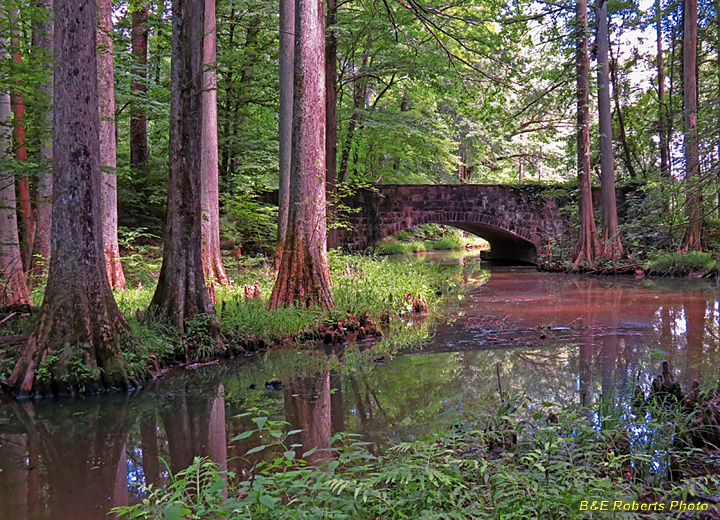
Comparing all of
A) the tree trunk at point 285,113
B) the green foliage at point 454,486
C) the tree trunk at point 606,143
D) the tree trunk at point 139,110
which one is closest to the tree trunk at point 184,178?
the tree trunk at point 285,113

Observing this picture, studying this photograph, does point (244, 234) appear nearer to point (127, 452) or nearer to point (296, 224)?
point (296, 224)

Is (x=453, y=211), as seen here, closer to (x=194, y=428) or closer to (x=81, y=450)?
(x=194, y=428)

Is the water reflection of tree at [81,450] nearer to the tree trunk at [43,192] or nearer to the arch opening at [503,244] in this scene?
the tree trunk at [43,192]

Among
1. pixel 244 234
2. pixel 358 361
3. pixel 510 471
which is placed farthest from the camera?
pixel 244 234

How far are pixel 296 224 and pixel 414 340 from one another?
203 centimetres

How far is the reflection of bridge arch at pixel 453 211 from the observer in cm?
1817

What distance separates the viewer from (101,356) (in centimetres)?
468

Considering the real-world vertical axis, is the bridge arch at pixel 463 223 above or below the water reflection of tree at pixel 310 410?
above

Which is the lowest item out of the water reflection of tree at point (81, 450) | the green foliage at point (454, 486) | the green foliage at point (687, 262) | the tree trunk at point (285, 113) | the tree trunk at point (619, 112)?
the water reflection of tree at point (81, 450)

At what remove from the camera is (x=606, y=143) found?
50.0 feet

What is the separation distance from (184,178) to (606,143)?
12.9 metres

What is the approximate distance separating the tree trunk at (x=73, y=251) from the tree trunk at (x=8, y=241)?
2120 millimetres

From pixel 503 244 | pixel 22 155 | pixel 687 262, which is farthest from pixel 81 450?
pixel 503 244

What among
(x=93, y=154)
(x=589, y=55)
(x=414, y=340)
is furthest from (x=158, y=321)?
(x=589, y=55)
